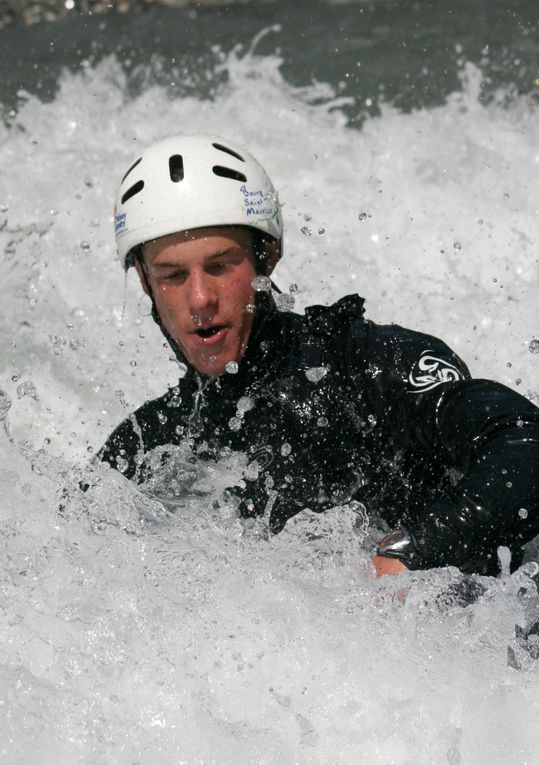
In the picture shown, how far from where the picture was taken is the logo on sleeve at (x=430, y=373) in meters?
3.08

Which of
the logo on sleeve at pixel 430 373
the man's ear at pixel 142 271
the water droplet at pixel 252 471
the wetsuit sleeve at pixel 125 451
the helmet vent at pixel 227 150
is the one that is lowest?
the water droplet at pixel 252 471

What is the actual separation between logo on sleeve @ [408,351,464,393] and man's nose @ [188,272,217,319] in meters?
0.69

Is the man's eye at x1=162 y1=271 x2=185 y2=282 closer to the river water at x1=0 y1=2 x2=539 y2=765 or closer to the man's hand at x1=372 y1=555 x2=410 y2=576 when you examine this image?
the river water at x1=0 y1=2 x2=539 y2=765

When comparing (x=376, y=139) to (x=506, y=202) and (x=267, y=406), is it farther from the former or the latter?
(x=267, y=406)

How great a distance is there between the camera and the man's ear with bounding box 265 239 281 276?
146 inches

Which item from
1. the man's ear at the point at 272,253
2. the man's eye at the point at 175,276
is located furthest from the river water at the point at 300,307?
the man's eye at the point at 175,276

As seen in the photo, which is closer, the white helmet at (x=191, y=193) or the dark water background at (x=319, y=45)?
the white helmet at (x=191, y=193)

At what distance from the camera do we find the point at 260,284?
11.5 ft

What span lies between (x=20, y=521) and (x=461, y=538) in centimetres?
139

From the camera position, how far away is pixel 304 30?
29.7ft

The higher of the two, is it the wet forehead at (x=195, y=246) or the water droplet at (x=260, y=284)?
the wet forehead at (x=195, y=246)

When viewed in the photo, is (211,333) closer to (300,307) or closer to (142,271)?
(142,271)

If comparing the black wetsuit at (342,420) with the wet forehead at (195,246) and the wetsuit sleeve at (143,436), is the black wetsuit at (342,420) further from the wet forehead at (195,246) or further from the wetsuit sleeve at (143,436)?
the wet forehead at (195,246)

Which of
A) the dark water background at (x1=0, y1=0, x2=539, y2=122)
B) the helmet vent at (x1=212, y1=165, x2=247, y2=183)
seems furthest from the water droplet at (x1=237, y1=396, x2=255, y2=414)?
the dark water background at (x1=0, y1=0, x2=539, y2=122)
